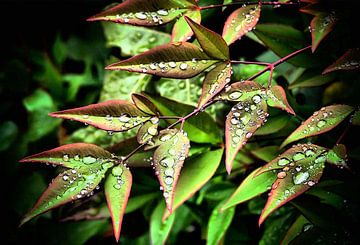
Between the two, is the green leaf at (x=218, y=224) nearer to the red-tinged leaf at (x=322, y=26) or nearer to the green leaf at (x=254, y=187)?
the green leaf at (x=254, y=187)

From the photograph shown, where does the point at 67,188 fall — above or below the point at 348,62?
below

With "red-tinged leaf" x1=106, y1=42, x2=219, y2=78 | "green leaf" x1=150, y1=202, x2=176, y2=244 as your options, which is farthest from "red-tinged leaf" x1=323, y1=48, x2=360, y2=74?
"green leaf" x1=150, y1=202, x2=176, y2=244

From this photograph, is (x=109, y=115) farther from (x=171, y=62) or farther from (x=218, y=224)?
(x=218, y=224)

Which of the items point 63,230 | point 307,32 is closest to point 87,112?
point 307,32

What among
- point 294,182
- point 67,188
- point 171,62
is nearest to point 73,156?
point 67,188

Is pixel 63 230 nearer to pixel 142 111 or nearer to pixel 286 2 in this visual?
pixel 142 111

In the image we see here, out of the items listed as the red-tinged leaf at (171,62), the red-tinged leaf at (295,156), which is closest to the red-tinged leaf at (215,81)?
the red-tinged leaf at (171,62)

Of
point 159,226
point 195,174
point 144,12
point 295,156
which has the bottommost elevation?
point 159,226
